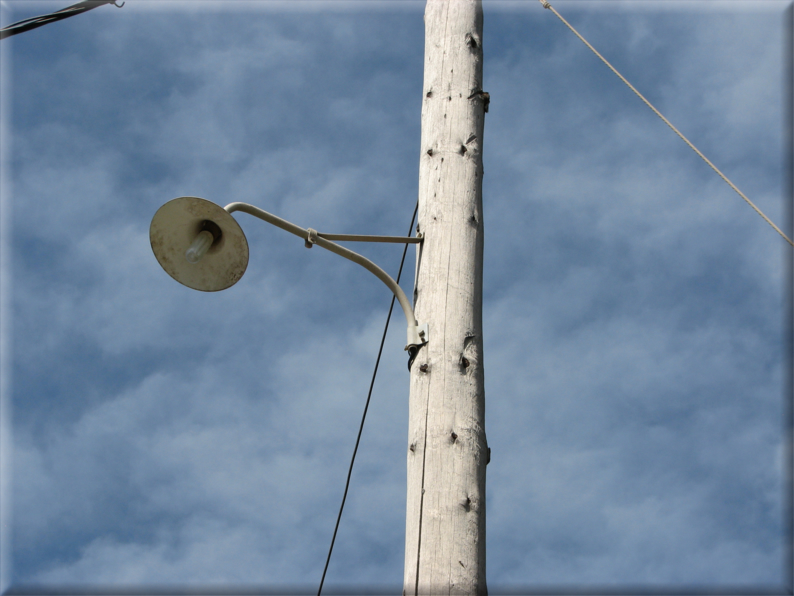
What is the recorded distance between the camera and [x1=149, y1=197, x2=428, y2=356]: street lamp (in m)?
3.34

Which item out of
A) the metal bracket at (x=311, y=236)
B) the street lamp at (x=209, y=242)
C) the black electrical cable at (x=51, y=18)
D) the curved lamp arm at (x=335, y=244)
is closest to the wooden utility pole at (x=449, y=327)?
the curved lamp arm at (x=335, y=244)

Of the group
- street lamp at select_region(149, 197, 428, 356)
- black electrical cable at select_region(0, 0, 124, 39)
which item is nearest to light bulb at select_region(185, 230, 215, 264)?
street lamp at select_region(149, 197, 428, 356)

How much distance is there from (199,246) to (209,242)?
0.17 feet

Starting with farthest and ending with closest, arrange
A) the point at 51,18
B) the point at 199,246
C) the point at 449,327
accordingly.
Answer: the point at 51,18, the point at 199,246, the point at 449,327

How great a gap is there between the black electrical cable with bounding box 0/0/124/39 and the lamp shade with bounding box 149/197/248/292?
5.57ft

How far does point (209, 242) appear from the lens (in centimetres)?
342

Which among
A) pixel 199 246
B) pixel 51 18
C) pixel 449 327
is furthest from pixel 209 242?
pixel 51 18

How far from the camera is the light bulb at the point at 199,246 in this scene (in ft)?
11.1

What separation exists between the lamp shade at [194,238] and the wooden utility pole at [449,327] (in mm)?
841

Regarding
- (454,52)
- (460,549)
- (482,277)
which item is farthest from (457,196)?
(460,549)

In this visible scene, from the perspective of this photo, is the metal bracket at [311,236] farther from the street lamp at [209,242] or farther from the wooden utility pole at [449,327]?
the wooden utility pole at [449,327]

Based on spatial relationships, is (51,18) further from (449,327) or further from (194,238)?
(449,327)

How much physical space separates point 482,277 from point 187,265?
134cm

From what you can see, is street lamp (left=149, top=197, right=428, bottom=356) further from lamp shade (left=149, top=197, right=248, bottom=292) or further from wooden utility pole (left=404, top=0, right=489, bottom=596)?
wooden utility pole (left=404, top=0, right=489, bottom=596)
